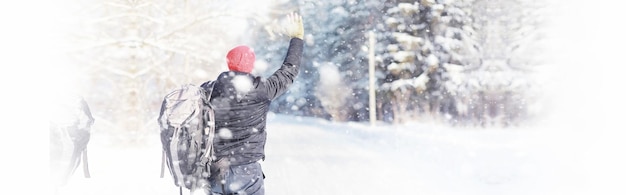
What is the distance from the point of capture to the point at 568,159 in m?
7.39

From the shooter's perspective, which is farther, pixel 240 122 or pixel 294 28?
pixel 294 28

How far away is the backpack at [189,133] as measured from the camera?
11.8 ft

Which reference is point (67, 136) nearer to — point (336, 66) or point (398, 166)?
point (398, 166)

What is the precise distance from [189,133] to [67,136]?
2977 millimetres

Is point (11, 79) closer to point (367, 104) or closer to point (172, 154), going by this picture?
point (172, 154)

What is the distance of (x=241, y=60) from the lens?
3.58m

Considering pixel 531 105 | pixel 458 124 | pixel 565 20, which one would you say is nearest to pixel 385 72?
pixel 458 124

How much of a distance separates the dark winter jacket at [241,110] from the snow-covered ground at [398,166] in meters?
3.10

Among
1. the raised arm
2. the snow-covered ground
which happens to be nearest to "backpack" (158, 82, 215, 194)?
the raised arm

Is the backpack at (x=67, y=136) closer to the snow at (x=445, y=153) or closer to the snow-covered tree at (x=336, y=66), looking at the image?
the snow at (x=445, y=153)

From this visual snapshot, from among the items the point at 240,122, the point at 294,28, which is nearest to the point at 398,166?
the point at 294,28

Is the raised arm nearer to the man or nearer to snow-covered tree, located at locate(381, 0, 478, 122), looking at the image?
the man

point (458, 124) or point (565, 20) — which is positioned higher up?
point (565, 20)

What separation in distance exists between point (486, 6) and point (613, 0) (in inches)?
153
